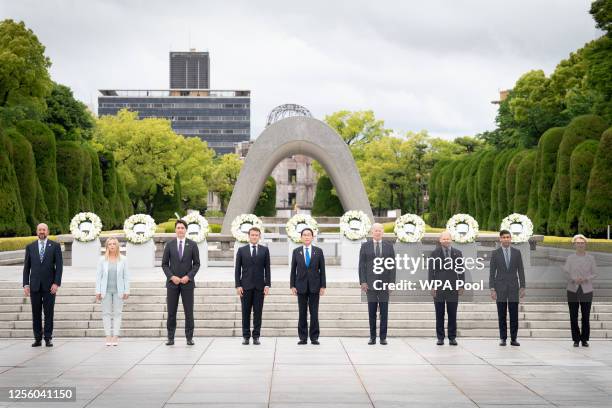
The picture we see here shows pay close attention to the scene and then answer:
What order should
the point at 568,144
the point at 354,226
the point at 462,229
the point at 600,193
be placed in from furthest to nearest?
the point at 568,144 < the point at 600,193 < the point at 354,226 < the point at 462,229

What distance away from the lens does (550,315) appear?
44.3 feet

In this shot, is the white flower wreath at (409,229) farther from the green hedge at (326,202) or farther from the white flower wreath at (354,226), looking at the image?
the green hedge at (326,202)

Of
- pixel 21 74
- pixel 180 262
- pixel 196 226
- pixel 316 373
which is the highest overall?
pixel 21 74

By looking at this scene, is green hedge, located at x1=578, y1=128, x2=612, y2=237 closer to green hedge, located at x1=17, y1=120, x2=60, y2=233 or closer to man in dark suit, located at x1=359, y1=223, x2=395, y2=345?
man in dark suit, located at x1=359, y1=223, x2=395, y2=345

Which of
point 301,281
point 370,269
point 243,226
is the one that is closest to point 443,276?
point 370,269

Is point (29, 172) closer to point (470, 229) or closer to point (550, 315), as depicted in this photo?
point (470, 229)

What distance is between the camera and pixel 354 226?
19.7 meters

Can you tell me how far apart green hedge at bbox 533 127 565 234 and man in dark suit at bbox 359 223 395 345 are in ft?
71.7

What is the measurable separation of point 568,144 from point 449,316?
20556 mm

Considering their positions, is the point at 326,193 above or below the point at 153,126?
below

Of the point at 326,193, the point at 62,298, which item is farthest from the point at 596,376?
the point at 326,193

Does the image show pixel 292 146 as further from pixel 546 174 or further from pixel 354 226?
pixel 546 174

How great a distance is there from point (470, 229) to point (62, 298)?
31.1 ft

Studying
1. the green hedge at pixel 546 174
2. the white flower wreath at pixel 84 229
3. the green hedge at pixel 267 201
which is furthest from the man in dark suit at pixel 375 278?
the green hedge at pixel 267 201
